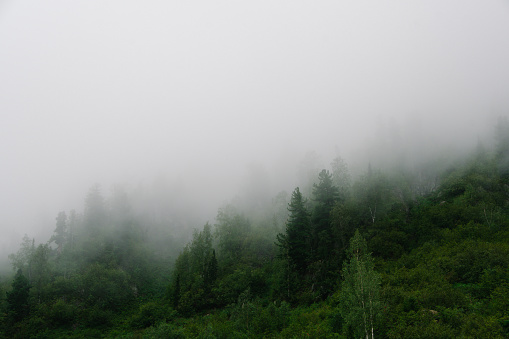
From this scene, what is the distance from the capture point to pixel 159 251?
9150 centimetres

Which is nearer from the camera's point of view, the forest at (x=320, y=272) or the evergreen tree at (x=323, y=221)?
the forest at (x=320, y=272)

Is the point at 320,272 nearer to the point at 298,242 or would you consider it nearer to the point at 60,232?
the point at 298,242

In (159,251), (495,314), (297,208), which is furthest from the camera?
(159,251)

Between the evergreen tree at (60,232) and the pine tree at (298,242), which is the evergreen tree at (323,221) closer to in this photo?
the pine tree at (298,242)

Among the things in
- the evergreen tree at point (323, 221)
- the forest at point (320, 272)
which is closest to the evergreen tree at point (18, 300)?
the forest at point (320, 272)

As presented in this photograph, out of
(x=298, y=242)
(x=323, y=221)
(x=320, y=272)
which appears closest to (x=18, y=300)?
(x=298, y=242)

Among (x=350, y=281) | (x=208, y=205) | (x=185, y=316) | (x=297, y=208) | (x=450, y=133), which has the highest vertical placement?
(x=450, y=133)

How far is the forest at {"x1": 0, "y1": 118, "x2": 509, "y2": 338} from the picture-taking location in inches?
786

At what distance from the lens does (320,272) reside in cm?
3872

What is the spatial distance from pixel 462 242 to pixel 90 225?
105 metres

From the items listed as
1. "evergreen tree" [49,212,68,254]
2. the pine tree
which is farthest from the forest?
"evergreen tree" [49,212,68,254]

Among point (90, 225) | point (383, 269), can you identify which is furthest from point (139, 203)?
point (383, 269)

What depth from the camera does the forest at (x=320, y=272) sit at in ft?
65.5

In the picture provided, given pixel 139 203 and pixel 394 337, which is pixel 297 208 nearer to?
pixel 394 337
